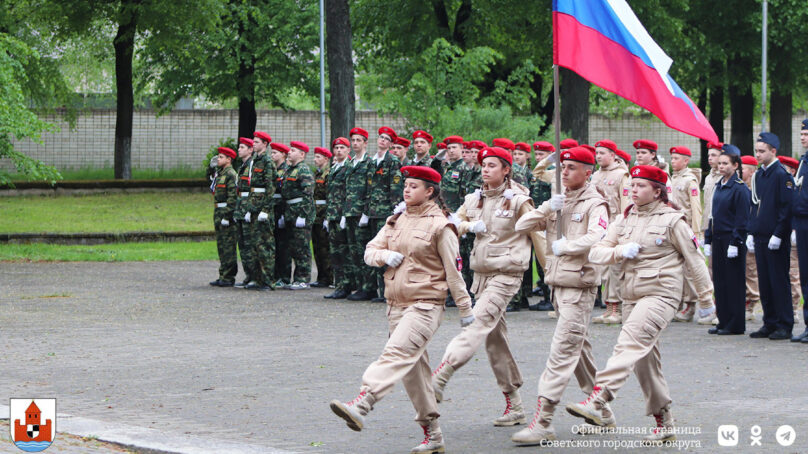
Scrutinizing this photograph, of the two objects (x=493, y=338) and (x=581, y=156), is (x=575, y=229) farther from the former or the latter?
(x=493, y=338)

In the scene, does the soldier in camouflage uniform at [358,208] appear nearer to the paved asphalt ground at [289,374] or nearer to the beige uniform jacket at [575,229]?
the paved asphalt ground at [289,374]

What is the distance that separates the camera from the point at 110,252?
24812 millimetres

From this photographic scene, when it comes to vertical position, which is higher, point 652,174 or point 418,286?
point 652,174

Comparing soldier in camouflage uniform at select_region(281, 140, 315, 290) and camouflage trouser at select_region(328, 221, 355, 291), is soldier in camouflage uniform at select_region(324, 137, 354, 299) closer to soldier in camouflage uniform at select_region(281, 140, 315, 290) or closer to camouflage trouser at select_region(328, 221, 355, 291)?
camouflage trouser at select_region(328, 221, 355, 291)

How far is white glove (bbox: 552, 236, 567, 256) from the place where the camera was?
840cm

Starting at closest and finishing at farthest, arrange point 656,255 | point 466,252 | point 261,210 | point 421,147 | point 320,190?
point 656,255, point 421,147, point 466,252, point 261,210, point 320,190

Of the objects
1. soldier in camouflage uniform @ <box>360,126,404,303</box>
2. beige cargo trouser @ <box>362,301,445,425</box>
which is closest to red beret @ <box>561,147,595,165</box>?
beige cargo trouser @ <box>362,301,445,425</box>

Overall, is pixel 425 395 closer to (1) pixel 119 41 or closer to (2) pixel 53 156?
(1) pixel 119 41

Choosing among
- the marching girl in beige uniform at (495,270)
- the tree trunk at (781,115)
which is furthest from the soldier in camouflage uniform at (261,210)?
the tree trunk at (781,115)

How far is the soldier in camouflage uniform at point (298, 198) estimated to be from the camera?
723 inches

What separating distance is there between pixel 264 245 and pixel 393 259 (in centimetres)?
1072

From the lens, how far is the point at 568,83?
30203 millimetres

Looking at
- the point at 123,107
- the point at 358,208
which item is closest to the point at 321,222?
the point at 358,208

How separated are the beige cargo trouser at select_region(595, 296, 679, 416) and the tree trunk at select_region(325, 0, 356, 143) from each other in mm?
16069
